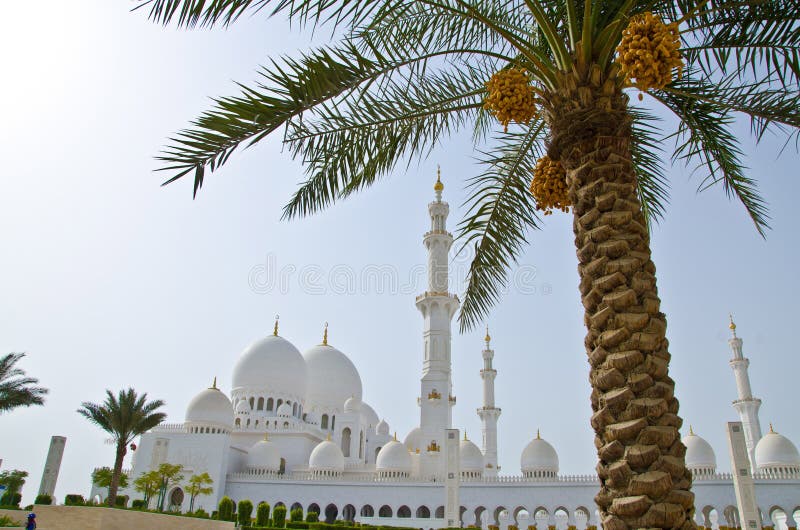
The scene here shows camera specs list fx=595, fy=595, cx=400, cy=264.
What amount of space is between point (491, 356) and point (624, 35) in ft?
104

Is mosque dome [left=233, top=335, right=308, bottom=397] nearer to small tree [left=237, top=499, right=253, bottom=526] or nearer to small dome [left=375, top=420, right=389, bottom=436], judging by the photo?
small dome [left=375, top=420, right=389, bottom=436]

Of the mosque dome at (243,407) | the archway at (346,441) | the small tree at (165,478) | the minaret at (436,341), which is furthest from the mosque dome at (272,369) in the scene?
the minaret at (436,341)

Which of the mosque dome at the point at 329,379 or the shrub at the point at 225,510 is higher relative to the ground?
the mosque dome at the point at 329,379

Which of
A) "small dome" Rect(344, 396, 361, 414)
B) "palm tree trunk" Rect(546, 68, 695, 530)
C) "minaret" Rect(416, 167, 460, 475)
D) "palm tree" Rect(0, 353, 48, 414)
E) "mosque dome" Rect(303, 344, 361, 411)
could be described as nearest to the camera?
"palm tree trunk" Rect(546, 68, 695, 530)

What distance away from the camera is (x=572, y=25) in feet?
15.0

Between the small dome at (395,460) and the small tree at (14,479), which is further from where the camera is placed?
the small tree at (14,479)

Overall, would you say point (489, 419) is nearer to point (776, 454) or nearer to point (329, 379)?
point (329, 379)

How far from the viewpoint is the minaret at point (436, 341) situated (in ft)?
93.5

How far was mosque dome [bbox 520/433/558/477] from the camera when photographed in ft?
89.0

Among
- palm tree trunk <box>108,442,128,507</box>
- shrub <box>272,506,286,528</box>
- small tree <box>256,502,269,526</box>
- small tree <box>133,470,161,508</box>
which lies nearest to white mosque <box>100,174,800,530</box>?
small tree <box>133,470,161,508</box>

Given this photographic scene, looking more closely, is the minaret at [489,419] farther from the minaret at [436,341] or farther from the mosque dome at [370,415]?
the mosque dome at [370,415]

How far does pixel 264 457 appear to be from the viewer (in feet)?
102

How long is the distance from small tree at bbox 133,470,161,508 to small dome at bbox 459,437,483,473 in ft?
45.8

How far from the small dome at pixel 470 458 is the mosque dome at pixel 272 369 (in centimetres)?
1217
